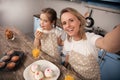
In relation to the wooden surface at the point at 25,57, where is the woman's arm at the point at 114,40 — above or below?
above

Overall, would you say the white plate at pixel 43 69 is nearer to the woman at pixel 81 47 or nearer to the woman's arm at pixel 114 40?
the woman at pixel 81 47

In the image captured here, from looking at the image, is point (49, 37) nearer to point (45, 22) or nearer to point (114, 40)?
point (45, 22)

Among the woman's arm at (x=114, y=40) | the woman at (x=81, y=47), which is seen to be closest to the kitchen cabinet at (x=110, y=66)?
the woman at (x=81, y=47)

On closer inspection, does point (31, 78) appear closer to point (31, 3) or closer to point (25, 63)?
point (25, 63)

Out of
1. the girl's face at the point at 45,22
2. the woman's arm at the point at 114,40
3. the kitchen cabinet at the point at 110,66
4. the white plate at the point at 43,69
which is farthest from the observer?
the kitchen cabinet at the point at 110,66

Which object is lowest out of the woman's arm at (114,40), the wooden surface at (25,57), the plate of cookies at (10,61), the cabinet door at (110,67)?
the cabinet door at (110,67)

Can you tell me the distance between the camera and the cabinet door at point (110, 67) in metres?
2.02

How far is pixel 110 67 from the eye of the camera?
2.12m

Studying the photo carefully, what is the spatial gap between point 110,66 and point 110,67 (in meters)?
0.02

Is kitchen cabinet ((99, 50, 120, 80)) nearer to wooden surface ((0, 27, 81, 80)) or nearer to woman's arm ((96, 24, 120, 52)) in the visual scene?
wooden surface ((0, 27, 81, 80))

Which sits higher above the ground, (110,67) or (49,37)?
(49,37)

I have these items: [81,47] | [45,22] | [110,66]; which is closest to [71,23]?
[81,47]

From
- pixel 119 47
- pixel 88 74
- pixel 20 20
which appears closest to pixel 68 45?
pixel 88 74

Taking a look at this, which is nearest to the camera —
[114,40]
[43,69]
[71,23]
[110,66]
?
[114,40]
